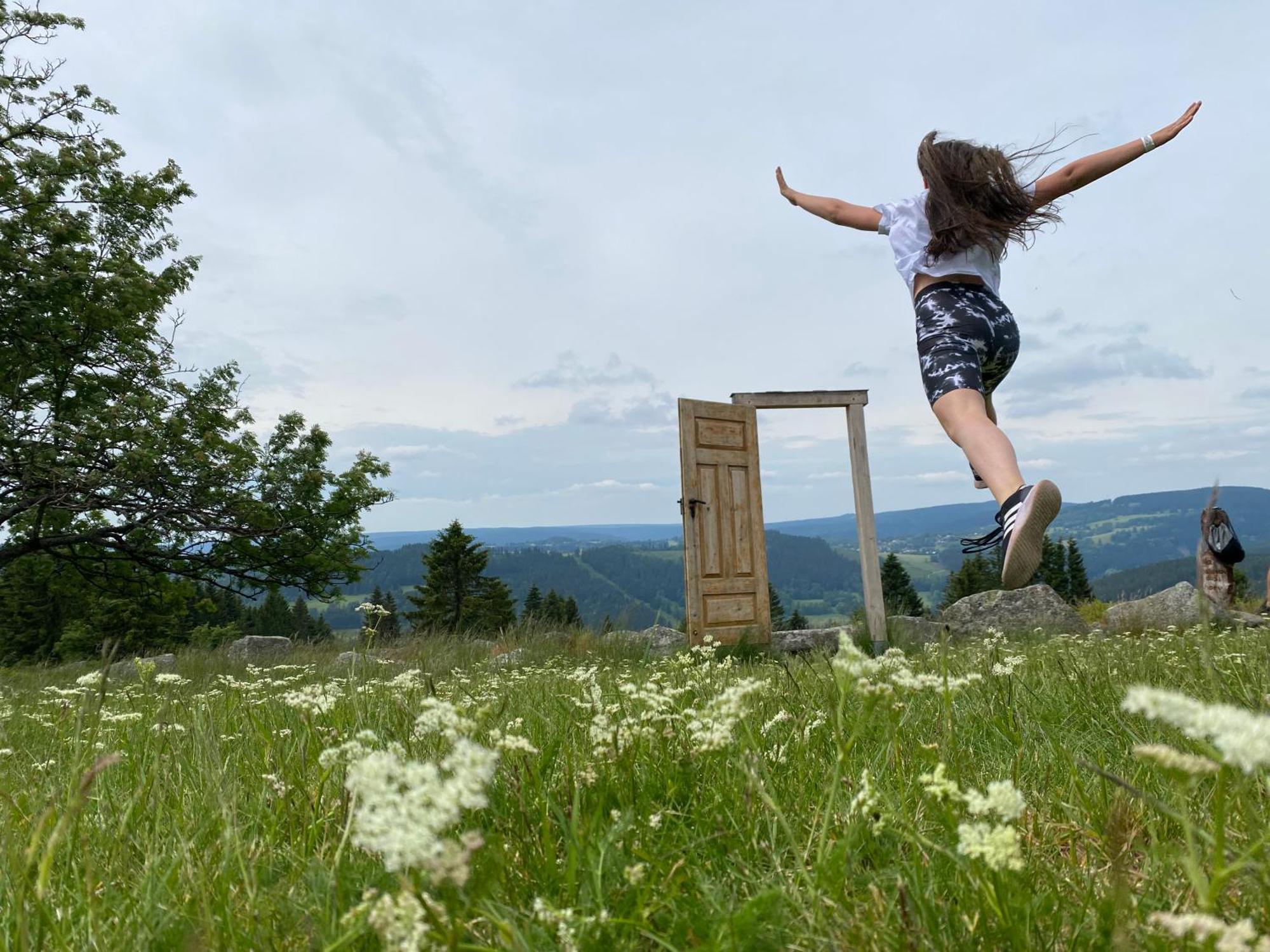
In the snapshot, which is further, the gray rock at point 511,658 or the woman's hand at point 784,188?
the gray rock at point 511,658

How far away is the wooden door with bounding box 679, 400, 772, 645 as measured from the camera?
12.2 metres

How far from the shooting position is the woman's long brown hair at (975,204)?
4.25m

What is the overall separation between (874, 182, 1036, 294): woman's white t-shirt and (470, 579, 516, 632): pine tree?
4533 centimetres

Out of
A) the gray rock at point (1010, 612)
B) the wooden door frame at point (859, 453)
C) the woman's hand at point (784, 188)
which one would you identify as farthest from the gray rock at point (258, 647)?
the woman's hand at point (784, 188)

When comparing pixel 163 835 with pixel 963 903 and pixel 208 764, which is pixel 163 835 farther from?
pixel 963 903

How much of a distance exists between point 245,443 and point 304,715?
51.2ft

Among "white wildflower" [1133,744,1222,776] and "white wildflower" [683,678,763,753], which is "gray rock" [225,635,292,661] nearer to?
"white wildflower" [683,678,763,753]

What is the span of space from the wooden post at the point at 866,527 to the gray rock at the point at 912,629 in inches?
11.4

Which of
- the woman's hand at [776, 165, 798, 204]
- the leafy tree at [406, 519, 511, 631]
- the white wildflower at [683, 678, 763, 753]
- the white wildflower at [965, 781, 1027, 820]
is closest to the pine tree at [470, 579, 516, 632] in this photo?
the leafy tree at [406, 519, 511, 631]

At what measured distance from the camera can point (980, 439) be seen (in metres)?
3.79

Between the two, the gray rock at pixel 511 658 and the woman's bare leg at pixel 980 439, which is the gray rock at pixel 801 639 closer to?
the gray rock at pixel 511 658

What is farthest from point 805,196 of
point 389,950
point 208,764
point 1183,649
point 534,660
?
point 534,660

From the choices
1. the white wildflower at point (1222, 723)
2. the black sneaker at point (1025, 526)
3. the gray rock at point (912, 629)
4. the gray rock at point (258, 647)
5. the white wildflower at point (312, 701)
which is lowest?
the gray rock at point (258, 647)

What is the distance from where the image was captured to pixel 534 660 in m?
9.62
